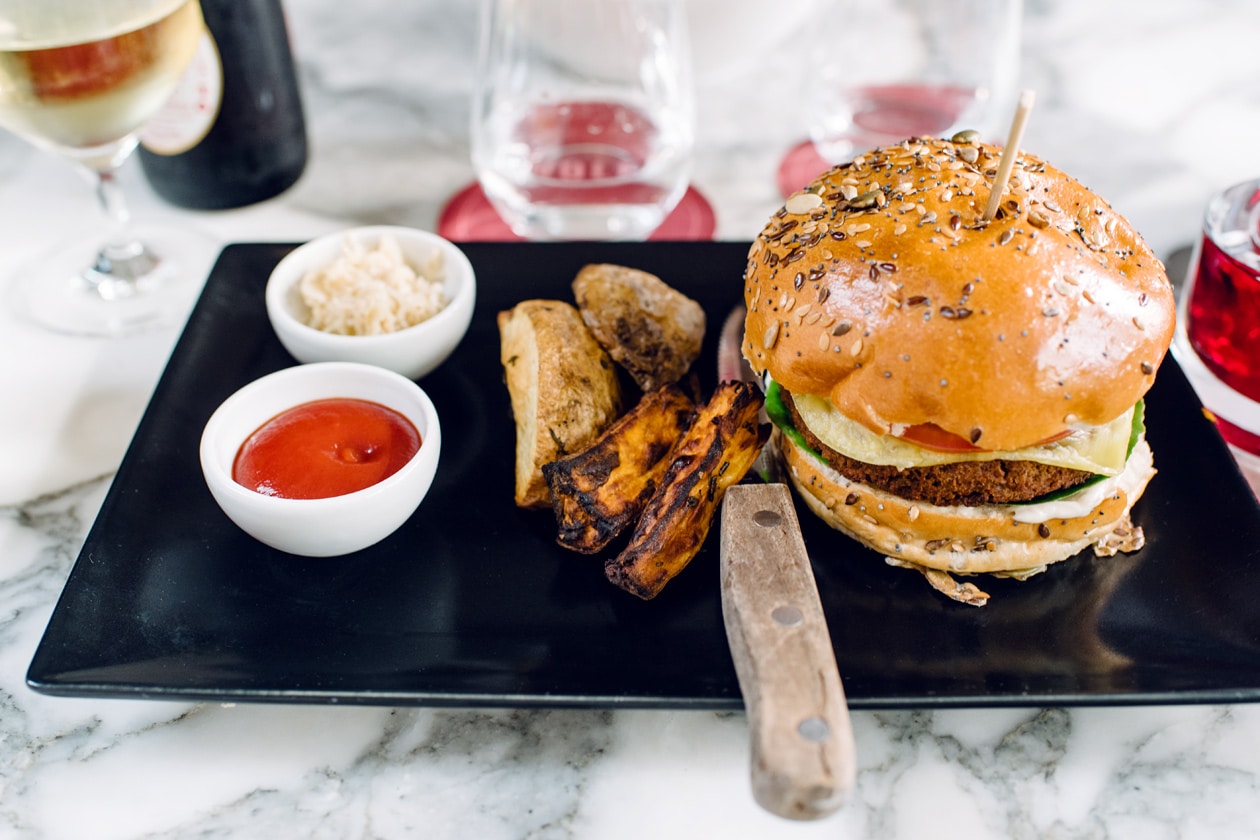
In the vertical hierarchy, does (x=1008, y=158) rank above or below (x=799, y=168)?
above

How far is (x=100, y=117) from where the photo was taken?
7.73 feet

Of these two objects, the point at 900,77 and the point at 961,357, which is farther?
the point at 900,77

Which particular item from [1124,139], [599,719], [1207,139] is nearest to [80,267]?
[599,719]

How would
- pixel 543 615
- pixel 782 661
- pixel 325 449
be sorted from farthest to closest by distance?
pixel 325 449 → pixel 543 615 → pixel 782 661

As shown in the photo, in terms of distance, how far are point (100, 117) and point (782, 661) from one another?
1.93 m

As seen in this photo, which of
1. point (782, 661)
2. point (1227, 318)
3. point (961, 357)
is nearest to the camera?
point (782, 661)

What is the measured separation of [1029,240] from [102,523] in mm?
1680

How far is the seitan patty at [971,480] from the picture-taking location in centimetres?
179

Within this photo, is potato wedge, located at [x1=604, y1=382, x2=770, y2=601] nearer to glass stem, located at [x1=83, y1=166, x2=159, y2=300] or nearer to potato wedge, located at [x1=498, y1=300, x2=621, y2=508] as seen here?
potato wedge, located at [x1=498, y1=300, x2=621, y2=508]

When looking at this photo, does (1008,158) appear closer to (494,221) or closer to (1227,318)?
(1227,318)

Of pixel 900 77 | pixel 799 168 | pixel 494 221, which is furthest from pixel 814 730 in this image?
pixel 900 77

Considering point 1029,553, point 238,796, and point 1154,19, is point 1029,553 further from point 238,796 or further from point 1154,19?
point 1154,19

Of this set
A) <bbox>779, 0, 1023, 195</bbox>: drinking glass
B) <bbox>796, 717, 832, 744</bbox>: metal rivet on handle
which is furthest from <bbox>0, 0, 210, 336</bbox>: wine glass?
<bbox>796, 717, 832, 744</bbox>: metal rivet on handle

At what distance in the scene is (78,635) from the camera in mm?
1716
